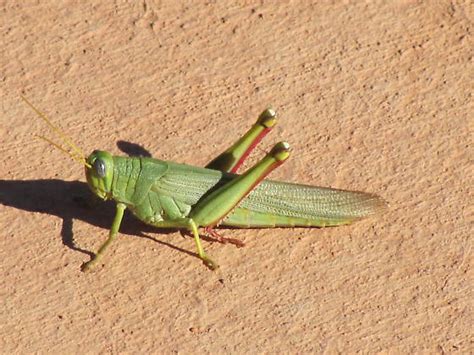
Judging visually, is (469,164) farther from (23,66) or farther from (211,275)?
(23,66)

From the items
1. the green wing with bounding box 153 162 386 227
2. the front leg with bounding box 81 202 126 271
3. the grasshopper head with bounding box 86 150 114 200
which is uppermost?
the grasshopper head with bounding box 86 150 114 200

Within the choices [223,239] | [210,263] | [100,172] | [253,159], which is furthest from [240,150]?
[100,172]

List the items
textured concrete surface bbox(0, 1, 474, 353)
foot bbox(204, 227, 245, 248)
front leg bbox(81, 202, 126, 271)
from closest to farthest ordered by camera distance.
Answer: textured concrete surface bbox(0, 1, 474, 353) → front leg bbox(81, 202, 126, 271) → foot bbox(204, 227, 245, 248)

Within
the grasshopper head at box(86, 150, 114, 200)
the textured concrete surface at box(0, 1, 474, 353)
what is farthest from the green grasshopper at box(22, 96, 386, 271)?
the textured concrete surface at box(0, 1, 474, 353)

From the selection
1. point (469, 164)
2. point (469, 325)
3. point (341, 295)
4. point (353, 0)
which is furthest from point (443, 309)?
point (353, 0)

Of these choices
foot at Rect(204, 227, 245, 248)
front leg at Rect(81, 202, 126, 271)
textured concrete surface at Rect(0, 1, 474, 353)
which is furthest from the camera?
foot at Rect(204, 227, 245, 248)

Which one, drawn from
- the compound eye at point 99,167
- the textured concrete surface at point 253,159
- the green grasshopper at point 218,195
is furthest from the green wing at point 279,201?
the compound eye at point 99,167

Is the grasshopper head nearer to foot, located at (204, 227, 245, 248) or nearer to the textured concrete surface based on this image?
the textured concrete surface

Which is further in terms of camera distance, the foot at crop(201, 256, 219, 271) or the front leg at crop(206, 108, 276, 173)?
the front leg at crop(206, 108, 276, 173)

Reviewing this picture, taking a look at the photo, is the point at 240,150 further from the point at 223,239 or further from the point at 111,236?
the point at 111,236
